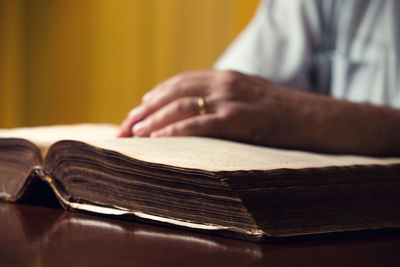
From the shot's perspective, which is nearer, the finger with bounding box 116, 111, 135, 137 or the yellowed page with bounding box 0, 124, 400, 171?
the yellowed page with bounding box 0, 124, 400, 171

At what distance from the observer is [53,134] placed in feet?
2.19

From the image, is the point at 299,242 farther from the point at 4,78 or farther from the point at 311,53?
the point at 4,78

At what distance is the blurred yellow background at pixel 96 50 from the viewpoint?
263 centimetres

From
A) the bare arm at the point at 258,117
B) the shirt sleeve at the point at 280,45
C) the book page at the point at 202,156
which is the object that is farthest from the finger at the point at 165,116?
the shirt sleeve at the point at 280,45

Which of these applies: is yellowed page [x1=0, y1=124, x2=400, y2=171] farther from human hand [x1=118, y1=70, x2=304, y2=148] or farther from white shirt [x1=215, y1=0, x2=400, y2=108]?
white shirt [x1=215, y1=0, x2=400, y2=108]

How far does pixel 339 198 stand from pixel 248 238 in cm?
9

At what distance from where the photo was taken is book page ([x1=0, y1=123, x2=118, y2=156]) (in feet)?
Answer: 1.79

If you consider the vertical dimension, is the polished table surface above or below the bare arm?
below

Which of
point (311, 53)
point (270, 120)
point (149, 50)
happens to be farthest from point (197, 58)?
point (270, 120)

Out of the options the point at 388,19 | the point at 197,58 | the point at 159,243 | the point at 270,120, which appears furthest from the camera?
the point at 197,58

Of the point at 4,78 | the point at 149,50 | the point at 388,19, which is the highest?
the point at 388,19

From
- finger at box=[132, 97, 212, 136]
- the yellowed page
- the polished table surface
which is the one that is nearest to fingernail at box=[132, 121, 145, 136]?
finger at box=[132, 97, 212, 136]

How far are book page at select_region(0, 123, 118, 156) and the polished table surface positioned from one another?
0.10m

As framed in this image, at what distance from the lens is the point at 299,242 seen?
15.8 inches
